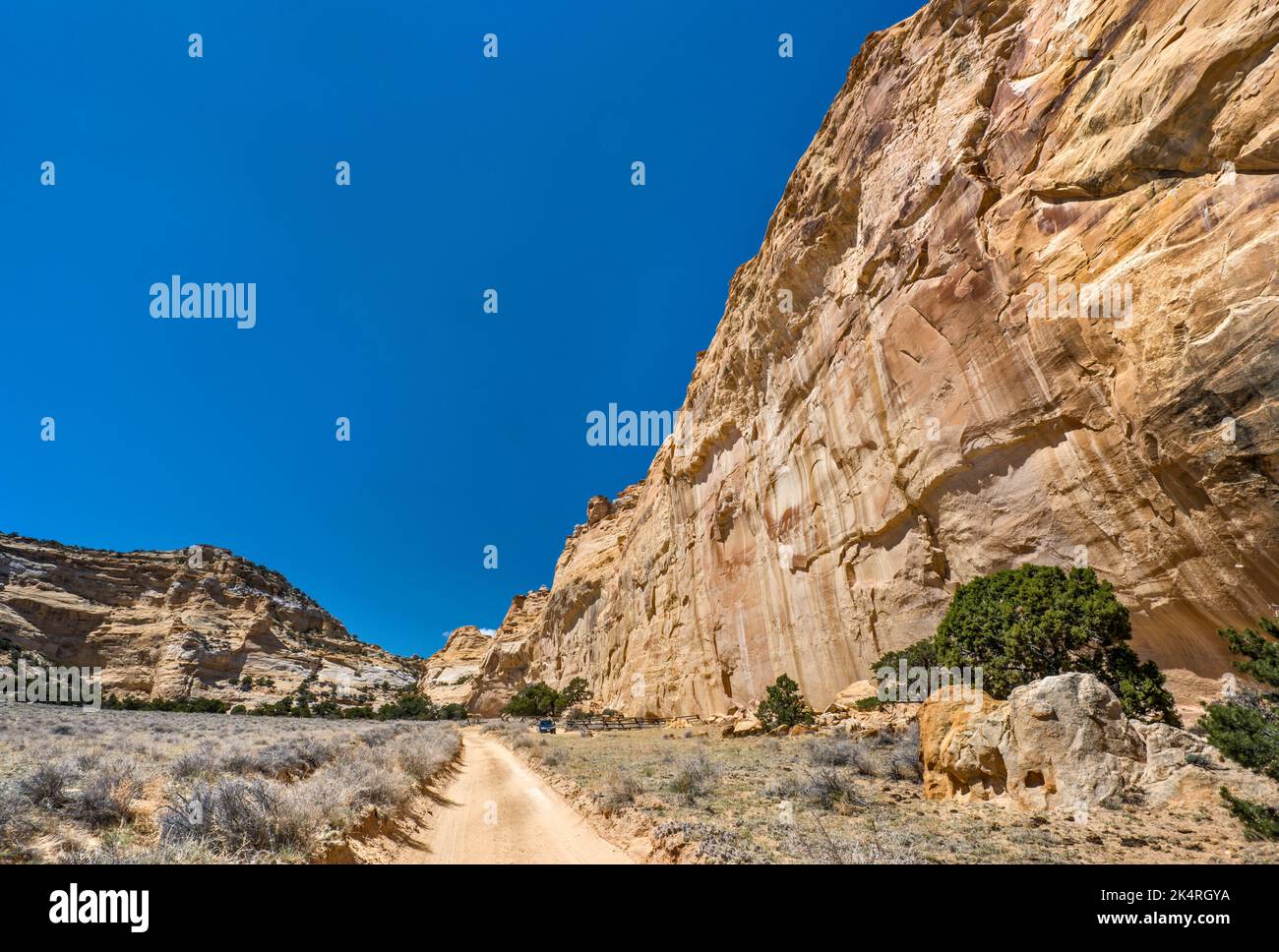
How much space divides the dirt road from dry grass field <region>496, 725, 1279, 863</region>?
2.40 ft

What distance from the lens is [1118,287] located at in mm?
15992

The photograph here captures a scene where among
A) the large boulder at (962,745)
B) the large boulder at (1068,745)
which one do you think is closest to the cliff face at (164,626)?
the large boulder at (962,745)

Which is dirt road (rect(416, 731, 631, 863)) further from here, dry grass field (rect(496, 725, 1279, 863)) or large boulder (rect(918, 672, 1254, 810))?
large boulder (rect(918, 672, 1254, 810))

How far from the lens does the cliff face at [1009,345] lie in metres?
14.1

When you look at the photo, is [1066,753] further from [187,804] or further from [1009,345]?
[1009,345]

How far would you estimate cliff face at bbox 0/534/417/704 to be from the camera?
7044 cm

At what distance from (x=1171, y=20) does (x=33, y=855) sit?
30.6 m

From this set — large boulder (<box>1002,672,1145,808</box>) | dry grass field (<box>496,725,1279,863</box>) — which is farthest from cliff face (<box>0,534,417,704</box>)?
large boulder (<box>1002,672,1145,808</box>)

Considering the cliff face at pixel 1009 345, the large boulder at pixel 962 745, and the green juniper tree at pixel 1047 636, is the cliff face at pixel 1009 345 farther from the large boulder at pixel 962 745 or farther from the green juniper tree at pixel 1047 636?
the large boulder at pixel 962 745

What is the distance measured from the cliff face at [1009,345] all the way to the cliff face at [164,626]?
65.3 metres

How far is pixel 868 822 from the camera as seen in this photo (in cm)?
871

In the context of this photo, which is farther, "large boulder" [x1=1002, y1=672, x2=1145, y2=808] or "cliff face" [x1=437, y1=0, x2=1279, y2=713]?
"cliff face" [x1=437, y1=0, x2=1279, y2=713]

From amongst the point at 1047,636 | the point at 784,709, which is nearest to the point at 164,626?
the point at 784,709

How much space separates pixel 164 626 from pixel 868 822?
9974cm
